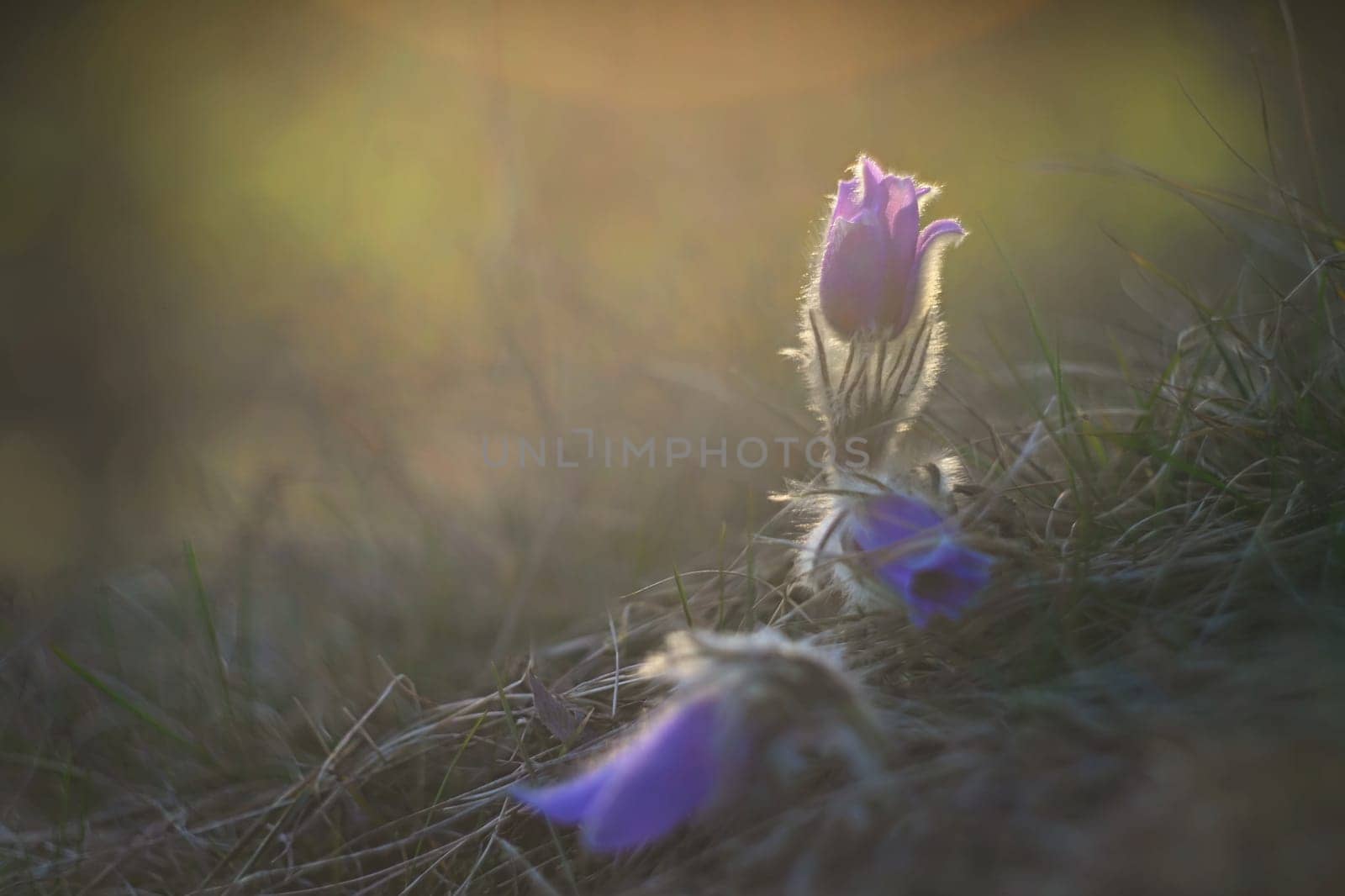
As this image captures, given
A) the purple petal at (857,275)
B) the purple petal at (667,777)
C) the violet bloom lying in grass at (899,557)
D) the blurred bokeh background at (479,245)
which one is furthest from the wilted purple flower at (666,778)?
the blurred bokeh background at (479,245)

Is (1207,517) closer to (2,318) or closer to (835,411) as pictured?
(835,411)

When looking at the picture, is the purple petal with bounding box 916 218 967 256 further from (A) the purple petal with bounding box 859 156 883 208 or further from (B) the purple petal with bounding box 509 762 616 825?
(B) the purple petal with bounding box 509 762 616 825

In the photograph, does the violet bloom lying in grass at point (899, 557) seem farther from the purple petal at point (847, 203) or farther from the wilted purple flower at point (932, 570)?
the purple petal at point (847, 203)

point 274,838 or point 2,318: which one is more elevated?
point 2,318

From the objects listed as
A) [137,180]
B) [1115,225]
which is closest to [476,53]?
[137,180]

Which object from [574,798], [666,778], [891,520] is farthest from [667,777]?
[891,520]

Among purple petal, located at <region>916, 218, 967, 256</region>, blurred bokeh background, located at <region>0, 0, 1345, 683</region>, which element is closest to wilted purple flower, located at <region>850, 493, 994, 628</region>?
purple petal, located at <region>916, 218, 967, 256</region>

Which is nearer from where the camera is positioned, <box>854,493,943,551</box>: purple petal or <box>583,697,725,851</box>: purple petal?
<box>583,697,725,851</box>: purple petal

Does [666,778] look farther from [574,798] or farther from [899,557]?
[899,557]
